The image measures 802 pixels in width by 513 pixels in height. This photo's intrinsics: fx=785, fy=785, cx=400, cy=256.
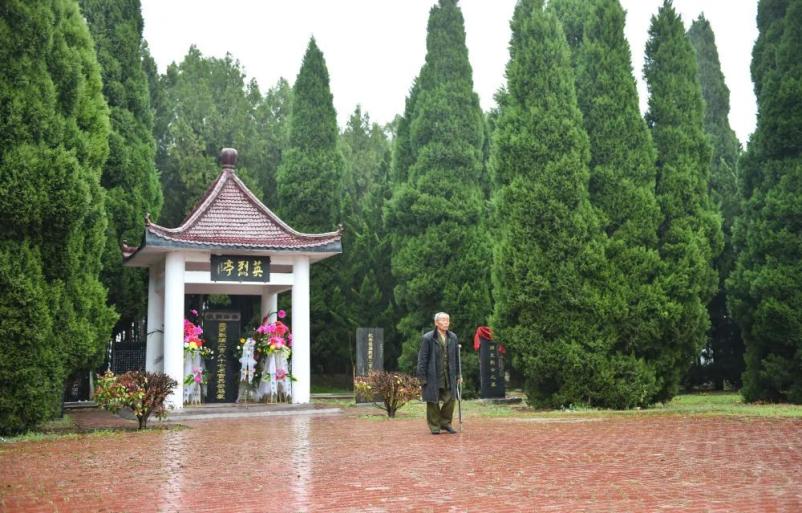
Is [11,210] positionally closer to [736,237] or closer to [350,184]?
[736,237]

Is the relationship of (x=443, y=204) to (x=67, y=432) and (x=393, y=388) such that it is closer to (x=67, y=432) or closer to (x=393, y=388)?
(x=393, y=388)

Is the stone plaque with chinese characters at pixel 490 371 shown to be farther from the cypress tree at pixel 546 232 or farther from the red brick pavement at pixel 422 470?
the red brick pavement at pixel 422 470

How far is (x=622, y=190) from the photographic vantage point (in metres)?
16.8

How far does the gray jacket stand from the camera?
10.5m

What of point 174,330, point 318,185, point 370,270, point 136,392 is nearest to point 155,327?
point 174,330

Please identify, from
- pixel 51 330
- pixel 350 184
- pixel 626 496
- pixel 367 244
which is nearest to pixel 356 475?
pixel 626 496

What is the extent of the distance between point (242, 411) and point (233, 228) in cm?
400

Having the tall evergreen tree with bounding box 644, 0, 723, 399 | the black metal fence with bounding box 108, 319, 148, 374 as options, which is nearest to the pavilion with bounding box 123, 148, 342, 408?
the black metal fence with bounding box 108, 319, 148, 374

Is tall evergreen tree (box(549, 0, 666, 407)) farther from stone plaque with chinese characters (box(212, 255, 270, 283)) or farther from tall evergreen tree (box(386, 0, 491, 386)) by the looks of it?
stone plaque with chinese characters (box(212, 255, 270, 283))

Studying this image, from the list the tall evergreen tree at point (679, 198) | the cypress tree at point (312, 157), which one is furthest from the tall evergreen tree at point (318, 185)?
the tall evergreen tree at point (679, 198)

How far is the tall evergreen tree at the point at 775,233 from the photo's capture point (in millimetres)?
16531

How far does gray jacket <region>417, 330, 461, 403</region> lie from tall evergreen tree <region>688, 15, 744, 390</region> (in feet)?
46.9

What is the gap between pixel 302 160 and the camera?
27.1m

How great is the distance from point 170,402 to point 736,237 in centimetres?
1316
